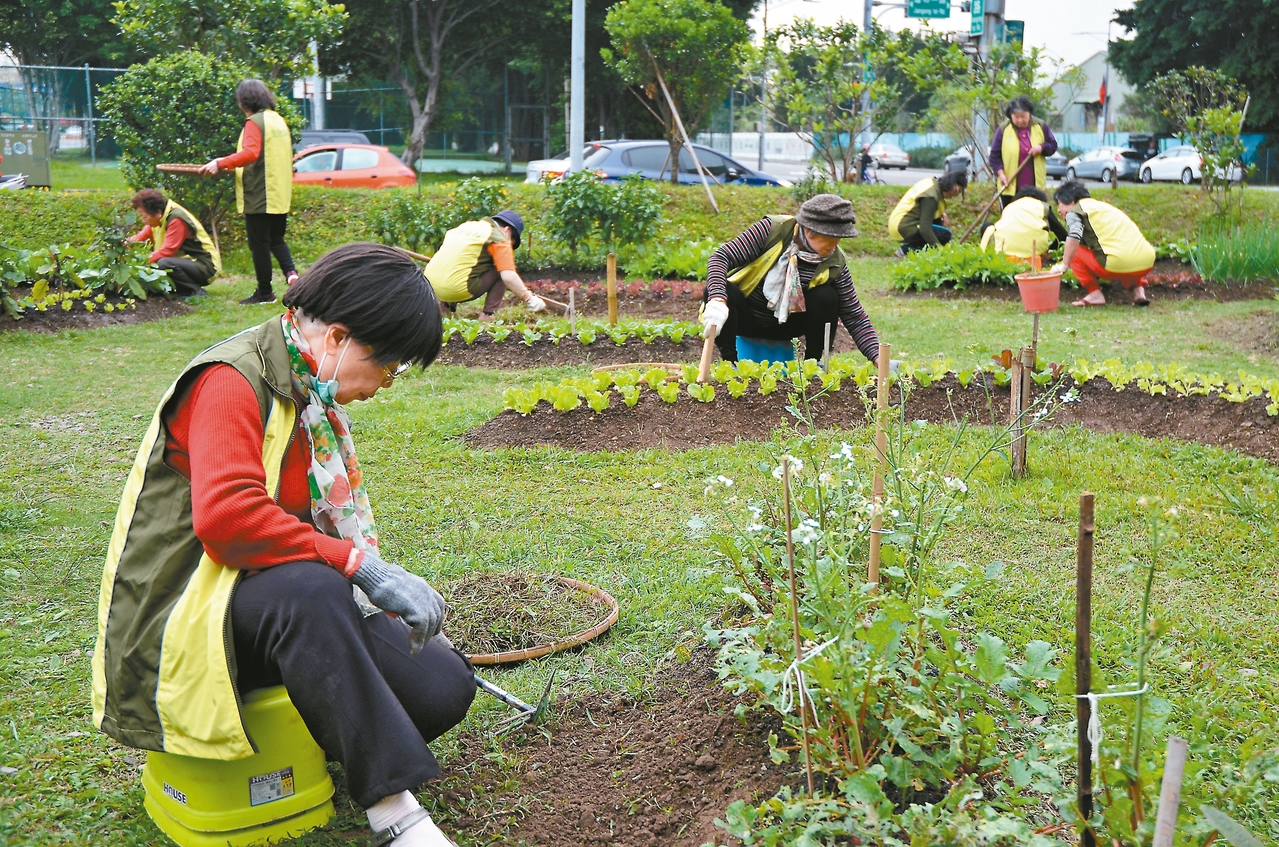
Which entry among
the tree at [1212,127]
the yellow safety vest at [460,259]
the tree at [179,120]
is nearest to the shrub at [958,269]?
the tree at [1212,127]

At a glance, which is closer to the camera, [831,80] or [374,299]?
[374,299]

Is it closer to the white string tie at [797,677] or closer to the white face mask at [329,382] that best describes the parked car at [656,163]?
the white face mask at [329,382]

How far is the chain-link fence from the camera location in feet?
67.1

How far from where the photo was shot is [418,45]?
84.7 feet

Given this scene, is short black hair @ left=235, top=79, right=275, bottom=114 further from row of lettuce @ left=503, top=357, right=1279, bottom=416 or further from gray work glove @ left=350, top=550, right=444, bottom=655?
gray work glove @ left=350, top=550, right=444, bottom=655

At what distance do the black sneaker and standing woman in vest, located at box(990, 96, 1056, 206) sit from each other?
7026 mm

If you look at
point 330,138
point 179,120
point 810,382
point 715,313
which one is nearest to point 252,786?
point 715,313

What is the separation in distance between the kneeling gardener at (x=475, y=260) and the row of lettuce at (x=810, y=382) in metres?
2.24

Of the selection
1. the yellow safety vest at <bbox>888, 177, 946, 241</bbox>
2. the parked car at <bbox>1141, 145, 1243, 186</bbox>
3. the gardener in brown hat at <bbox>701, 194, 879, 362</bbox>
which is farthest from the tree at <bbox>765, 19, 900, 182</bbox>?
the parked car at <bbox>1141, 145, 1243, 186</bbox>

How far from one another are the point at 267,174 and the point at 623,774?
7421 mm

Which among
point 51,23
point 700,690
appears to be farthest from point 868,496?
point 51,23

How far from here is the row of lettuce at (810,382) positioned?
5.18 meters

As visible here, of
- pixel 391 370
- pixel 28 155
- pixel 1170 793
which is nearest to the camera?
pixel 1170 793

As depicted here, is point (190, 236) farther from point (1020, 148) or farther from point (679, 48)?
point (1020, 148)
